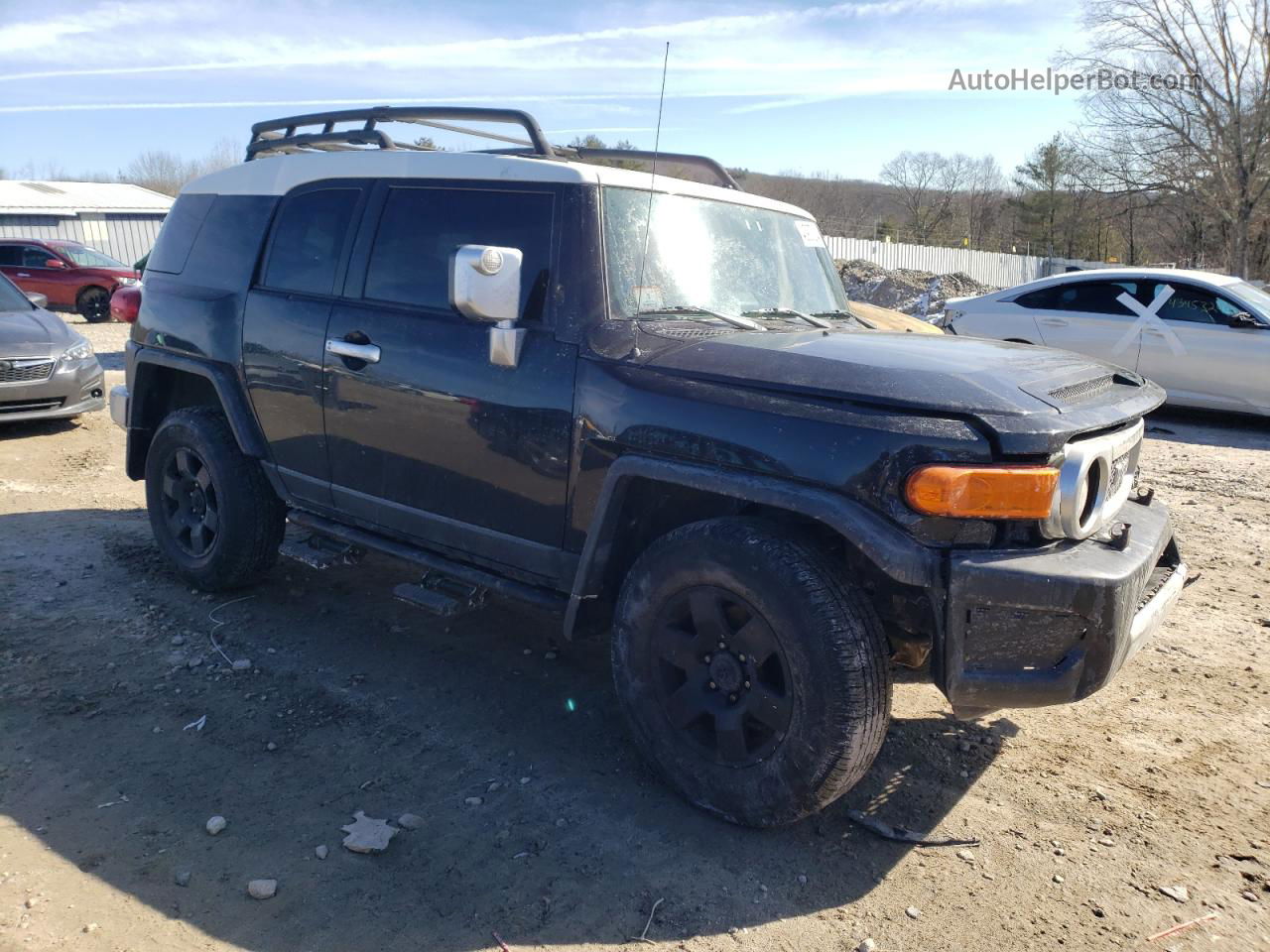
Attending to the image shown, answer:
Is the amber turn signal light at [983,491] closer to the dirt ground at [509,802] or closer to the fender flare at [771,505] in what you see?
the fender flare at [771,505]

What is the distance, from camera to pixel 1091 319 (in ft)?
34.6

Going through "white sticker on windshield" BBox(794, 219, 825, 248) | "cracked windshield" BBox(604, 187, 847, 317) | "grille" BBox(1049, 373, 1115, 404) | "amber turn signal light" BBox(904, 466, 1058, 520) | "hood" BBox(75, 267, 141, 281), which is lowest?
"amber turn signal light" BBox(904, 466, 1058, 520)

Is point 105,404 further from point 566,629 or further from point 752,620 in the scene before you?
point 752,620

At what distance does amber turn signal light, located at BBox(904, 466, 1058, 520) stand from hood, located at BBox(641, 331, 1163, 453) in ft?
0.26

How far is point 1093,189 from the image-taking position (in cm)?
2988

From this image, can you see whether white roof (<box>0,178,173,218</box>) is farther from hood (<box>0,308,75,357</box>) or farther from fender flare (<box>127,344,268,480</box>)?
fender flare (<box>127,344,268,480</box>)

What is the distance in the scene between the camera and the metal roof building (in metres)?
36.3

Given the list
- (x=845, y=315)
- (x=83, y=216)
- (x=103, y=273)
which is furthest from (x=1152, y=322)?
(x=83, y=216)

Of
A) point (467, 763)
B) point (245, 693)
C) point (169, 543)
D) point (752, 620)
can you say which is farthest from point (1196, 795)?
point (169, 543)

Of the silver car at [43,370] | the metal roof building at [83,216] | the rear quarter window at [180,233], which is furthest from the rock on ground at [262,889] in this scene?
the metal roof building at [83,216]

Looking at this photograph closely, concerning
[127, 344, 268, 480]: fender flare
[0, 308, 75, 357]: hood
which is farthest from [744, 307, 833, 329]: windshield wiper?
[0, 308, 75, 357]: hood

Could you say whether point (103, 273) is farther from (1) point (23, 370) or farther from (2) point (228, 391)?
(2) point (228, 391)

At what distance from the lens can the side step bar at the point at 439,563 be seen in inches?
145

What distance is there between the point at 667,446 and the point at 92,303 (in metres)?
19.6
